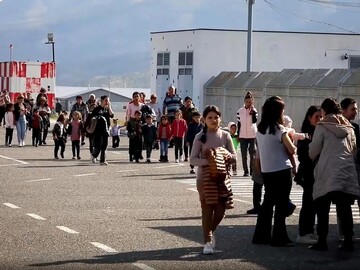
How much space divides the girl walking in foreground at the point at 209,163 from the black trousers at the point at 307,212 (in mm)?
1442

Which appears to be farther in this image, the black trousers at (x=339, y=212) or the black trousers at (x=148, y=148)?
the black trousers at (x=148, y=148)

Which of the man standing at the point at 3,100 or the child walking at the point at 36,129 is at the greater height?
the man standing at the point at 3,100

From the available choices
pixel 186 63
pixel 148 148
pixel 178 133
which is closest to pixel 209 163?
pixel 178 133

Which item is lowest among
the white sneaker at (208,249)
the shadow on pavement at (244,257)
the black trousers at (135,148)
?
the shadow on pavement at (244,257)

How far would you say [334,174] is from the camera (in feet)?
50.2

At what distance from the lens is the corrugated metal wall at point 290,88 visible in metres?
43.5

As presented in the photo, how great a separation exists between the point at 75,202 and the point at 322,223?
6.46 m

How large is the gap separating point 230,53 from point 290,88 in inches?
561

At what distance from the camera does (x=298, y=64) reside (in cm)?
6381

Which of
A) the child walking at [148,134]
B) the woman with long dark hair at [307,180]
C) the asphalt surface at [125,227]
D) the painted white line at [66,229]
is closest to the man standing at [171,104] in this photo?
the child walking at [148,134]

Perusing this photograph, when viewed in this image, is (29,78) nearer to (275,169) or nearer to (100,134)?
(100,134)

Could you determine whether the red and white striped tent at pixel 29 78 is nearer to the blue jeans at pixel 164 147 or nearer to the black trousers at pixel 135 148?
the black trousers at pixel 135 148

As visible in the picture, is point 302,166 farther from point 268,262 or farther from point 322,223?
point 268,262

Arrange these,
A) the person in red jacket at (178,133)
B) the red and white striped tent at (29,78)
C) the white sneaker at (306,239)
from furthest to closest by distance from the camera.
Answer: the red and white striped tent at (29,78) < the person in red jacket at (178,133) < the white sneaker at (306,239)
